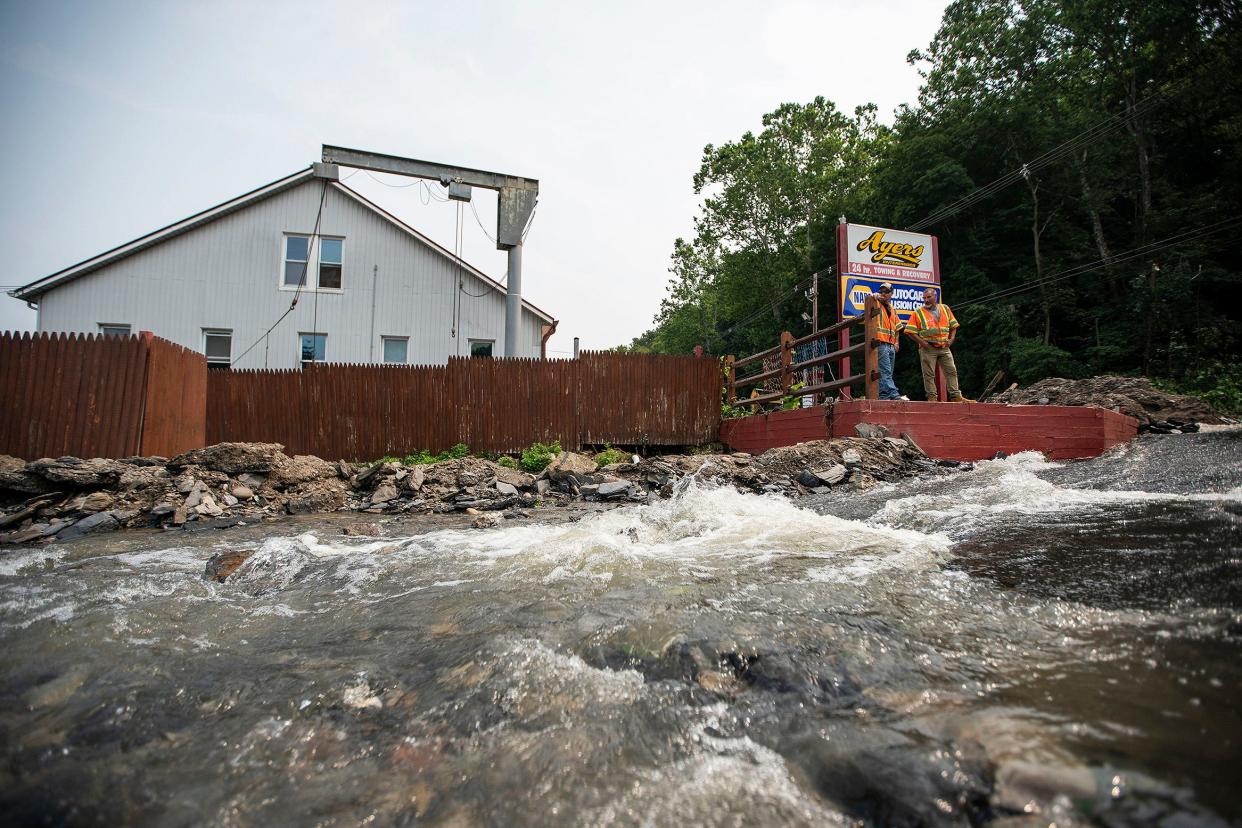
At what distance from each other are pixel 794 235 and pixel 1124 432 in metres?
30.6

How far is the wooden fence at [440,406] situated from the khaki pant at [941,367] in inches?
174

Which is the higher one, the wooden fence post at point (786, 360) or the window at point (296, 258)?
the window at point (296, 258)

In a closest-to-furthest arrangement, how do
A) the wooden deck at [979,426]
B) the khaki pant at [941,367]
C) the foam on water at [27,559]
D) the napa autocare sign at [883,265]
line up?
the foam on water at [27,559], the wooden deck at [979,426], the khaki pant at [941,367], the napa autocare sign at [883,265]

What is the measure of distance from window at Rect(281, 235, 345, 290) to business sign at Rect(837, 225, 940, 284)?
13167 mm

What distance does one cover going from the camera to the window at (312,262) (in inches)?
601

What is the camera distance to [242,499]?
6.44m

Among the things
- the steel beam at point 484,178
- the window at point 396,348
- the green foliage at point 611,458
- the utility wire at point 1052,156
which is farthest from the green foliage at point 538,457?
the utility wire at point 1052,156

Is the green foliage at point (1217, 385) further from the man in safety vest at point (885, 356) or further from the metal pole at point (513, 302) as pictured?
the metal pole at point (513, 302)

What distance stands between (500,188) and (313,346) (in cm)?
639

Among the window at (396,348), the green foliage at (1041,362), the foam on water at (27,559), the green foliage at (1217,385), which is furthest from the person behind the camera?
the green foliage at (1041,362)

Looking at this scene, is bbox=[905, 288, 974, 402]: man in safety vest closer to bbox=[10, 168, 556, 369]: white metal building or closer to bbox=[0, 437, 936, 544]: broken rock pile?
bbox=[0, 437, 936, 544]: broken rock pile

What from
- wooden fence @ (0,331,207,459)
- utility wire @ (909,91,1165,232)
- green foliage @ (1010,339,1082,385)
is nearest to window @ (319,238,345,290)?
wooden fence @ (0,331,207,459)

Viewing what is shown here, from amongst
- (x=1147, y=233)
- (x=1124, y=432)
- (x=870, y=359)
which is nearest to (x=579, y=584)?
(x=870, y=359)

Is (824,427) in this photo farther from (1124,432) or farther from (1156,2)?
(1156,2)
